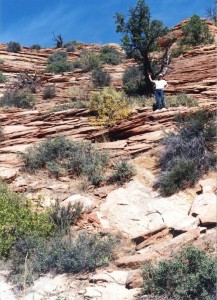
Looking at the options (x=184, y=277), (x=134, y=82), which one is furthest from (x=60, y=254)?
(x=134, y=82)

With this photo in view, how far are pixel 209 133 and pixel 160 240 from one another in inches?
135

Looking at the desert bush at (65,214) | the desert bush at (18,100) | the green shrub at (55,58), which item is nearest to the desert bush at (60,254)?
the desert bush at (65,214)

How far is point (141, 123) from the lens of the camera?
1027 cm

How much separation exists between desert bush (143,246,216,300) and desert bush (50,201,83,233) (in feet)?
8.00

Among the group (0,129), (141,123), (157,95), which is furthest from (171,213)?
(0,129)

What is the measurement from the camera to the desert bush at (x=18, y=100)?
15019mm

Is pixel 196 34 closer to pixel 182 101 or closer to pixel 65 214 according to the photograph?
pixel 182 101

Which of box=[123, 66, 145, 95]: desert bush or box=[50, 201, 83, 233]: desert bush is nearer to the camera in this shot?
box=[50, 201, 83, 233]: desert bush

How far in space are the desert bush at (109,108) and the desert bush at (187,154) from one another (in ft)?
7.71

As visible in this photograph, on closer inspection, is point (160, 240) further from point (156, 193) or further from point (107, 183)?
point (107, 183)

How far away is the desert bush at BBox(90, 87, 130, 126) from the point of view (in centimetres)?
1099

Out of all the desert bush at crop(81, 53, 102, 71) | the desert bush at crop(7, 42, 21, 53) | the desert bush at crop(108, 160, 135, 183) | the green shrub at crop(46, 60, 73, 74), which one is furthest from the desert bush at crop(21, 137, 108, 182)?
the desert bush at crop(7, 42, 21, 53)

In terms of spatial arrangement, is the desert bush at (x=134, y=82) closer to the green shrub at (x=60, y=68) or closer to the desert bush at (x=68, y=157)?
the green shrub at (x=60, y=68)

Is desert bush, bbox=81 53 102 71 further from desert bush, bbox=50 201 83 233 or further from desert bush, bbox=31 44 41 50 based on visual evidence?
desert bush, bbox=50 201 83 233
